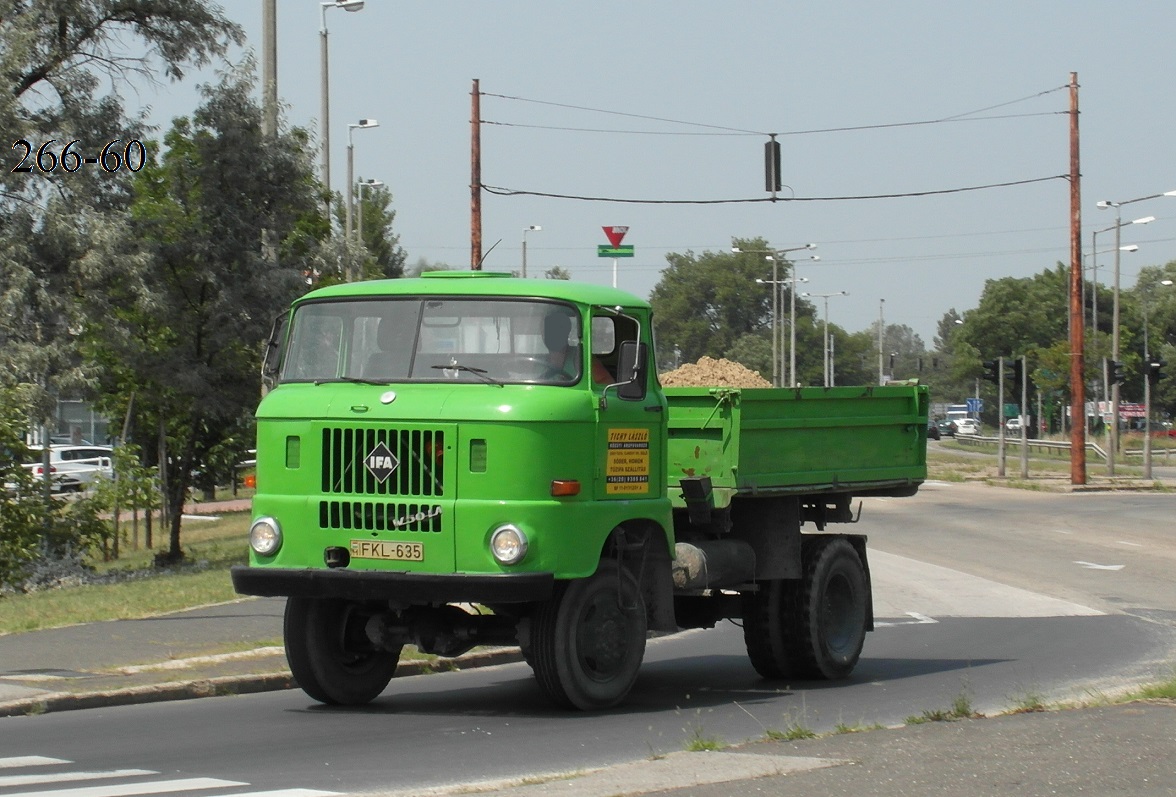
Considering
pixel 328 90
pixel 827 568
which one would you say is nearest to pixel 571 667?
pixel 827 568

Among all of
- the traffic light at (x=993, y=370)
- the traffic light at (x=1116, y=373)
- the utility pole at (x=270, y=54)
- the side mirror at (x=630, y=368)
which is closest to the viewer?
the side mirror at (x=630, y=368)

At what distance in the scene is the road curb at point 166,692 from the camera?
1038cm

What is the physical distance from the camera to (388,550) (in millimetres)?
10000

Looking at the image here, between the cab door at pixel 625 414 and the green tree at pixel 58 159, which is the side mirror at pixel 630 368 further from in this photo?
the green tree at pixel 58 159

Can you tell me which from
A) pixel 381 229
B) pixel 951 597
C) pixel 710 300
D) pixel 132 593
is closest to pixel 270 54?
pixel 132 593

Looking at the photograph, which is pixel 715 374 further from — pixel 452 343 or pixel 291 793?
pixel 291 793

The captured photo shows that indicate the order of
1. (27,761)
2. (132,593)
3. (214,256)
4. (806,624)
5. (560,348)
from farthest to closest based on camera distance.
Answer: (214,256) → (132,593) → (806,624) → (560,348) → (27,761)

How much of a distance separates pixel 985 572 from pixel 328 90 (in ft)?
61.2

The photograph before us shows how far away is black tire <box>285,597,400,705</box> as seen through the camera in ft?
35.2

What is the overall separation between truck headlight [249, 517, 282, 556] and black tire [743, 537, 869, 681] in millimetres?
3906

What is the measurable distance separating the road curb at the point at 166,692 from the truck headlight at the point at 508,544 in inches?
107

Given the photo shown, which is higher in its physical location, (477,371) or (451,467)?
(477,371)

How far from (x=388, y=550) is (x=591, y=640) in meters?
1.44

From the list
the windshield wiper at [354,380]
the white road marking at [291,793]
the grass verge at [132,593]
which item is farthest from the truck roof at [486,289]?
the grass verge at [132,593]
